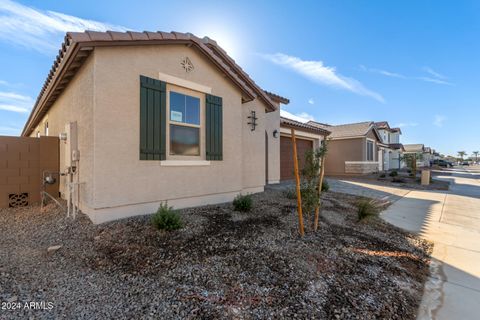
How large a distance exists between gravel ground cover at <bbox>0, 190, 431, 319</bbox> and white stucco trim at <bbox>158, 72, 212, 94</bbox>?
3212 mm

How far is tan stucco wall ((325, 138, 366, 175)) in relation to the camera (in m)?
18.3

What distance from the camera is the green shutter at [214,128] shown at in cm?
586

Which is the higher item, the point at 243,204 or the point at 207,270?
the point at 243,204

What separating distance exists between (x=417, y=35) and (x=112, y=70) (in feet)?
46.0

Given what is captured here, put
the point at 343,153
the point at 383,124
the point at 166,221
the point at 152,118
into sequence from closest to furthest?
1. the point at 166,221
2. the point at 152,118
3. the point at 343,153
4. the point at 383,124

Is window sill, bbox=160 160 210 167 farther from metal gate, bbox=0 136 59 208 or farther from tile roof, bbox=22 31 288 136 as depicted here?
metal gate, bbox=0 136 59 208

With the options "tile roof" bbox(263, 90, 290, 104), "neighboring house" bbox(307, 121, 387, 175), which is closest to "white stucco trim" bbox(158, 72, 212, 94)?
"tile roof" bbox(263, 90, 290, 104)

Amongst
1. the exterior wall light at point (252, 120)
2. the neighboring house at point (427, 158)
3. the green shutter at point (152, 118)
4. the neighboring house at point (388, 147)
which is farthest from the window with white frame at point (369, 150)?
the neighboring house at point (427, 158)

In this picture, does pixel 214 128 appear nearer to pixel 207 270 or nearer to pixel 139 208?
pixel 139 208

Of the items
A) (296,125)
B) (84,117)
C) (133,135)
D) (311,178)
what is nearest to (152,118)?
(133,135)

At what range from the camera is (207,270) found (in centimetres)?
284

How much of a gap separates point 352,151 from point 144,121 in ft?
60.4

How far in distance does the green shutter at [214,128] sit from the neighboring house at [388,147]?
24.5 metres

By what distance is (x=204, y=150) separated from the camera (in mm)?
5824
